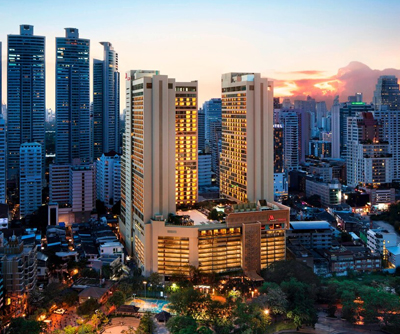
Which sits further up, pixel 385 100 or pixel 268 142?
pixel 385 100

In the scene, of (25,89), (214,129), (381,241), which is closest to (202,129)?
(214,129)

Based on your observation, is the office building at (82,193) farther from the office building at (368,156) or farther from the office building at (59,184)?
the office building at (368,156)

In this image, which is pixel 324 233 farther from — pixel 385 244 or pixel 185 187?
pixel 185 187

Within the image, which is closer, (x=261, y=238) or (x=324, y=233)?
(x=261, y=238)

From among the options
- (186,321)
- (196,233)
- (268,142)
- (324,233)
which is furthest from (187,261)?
(324,233)

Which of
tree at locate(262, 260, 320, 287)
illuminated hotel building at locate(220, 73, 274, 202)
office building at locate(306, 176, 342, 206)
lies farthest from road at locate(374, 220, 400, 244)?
tree at locate(262, 260, 320, 287)

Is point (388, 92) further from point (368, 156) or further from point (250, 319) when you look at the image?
point (250, 319)

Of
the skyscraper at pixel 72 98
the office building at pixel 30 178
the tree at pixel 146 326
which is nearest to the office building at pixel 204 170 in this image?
the skyscraper at pixel 72 98

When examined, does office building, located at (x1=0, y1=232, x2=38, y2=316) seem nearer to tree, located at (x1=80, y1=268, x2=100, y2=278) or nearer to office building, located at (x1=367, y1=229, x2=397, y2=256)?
→ tree, located at (x1=80, y1=268, x2=100, y2=278)

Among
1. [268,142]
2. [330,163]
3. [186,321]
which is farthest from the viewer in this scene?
[330,163]
